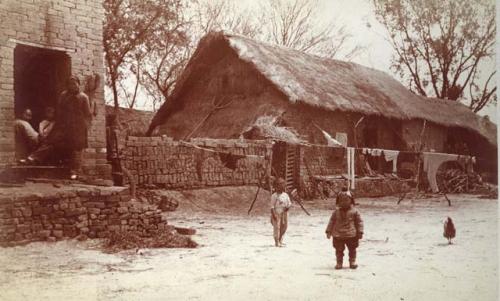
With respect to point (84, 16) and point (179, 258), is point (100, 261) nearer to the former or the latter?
point (179, 258)

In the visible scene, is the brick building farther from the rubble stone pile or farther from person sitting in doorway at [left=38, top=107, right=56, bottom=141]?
the rubble stone pile

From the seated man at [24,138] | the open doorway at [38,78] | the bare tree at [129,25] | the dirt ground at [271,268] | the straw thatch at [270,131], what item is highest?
the bare tree at [129,25]

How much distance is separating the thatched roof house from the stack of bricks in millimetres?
1106

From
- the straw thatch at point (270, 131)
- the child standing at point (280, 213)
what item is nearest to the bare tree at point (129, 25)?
the straw thatch at point (270, 131)

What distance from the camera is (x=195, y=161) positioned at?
8383 millimetres

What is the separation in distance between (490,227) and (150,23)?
7.50 meters

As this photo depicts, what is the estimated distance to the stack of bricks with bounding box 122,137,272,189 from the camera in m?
7.78

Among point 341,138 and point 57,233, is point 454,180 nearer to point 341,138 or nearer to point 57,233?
point 341,138

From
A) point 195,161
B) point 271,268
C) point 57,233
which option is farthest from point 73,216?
point 195,161

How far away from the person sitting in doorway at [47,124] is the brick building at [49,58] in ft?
0.75

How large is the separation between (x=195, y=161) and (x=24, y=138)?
9.97ft

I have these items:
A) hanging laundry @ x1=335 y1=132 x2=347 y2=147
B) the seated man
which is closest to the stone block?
the seated man

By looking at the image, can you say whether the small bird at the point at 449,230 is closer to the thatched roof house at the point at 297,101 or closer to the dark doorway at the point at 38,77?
the dark doorway at the point at 38,77

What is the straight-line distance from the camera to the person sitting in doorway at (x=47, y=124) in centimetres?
602
